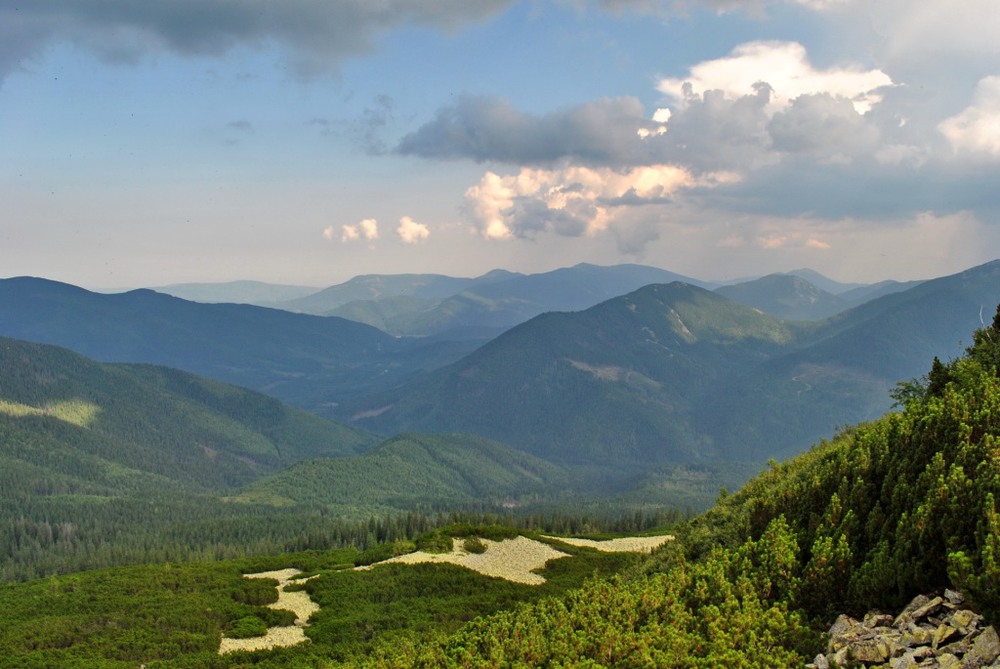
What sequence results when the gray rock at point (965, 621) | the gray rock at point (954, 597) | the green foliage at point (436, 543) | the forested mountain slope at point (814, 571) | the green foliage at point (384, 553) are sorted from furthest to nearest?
the green foliage at point (384, 553), the green foliage at point (436, 543), the forested mountain slope at point (814, 571), the gray rock at point (954, 597), the gray rock at point (965, 621)

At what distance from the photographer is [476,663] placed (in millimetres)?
38469

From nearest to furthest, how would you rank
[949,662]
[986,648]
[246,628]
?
[986,648] → [949,662] → [246,628]

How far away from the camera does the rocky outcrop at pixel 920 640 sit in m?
27.9

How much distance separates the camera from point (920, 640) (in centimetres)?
3039

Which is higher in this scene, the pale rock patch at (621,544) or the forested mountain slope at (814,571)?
the forested mountain slope at (814,571)

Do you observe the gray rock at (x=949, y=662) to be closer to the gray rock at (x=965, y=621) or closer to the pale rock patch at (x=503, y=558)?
the gray rock at (x=965, y=621)

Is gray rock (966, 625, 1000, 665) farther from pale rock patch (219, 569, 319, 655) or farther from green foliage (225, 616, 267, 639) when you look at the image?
green foliage (225, 616, 267, 639)

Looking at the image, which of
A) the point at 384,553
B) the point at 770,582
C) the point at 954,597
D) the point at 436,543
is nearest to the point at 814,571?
the point at 770,582

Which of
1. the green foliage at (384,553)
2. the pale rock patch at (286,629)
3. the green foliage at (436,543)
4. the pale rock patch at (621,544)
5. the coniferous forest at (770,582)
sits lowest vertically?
the pale rock patch at (621,544)

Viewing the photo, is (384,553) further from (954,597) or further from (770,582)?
(954,597)

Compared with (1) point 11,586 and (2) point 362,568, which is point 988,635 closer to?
(2) point 362,568

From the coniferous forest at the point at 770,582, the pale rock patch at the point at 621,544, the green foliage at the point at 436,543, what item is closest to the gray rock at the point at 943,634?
the coniferous forest at the point at 770,582

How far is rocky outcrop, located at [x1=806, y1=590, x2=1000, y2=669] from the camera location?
91.6 ft

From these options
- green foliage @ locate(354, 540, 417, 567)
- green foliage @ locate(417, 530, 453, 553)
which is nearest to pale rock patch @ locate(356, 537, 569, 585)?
green foliage @ locate(417, 530, 453, 553)
